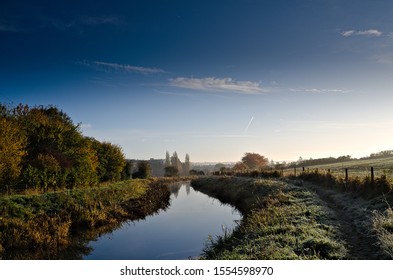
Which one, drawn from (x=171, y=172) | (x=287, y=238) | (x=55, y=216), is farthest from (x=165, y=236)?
(x=171, y=172)

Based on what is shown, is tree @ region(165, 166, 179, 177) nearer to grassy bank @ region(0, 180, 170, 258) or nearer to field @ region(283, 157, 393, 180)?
field @ region(283, 157, 393, 180)

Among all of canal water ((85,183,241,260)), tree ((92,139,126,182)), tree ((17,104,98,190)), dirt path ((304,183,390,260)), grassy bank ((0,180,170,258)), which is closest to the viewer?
dirt path ((304,183,390,260))

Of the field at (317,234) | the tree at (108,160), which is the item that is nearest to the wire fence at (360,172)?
the field at (317,234)

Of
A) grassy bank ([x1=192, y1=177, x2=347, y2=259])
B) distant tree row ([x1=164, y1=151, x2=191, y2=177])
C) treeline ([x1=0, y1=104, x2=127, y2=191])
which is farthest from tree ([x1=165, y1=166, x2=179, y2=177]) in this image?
grassy bank ([x1=192, y1=177, x2=347, y2=259])

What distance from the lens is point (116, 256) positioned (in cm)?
1391

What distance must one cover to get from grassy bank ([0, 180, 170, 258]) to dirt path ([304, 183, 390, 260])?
1122 cm

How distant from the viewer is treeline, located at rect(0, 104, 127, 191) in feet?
74.8

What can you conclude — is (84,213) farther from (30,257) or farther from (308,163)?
(308,163)

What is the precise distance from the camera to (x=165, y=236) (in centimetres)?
1755

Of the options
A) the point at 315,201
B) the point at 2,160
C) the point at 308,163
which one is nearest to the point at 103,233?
the point at 2,160

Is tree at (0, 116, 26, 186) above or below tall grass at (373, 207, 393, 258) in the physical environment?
above

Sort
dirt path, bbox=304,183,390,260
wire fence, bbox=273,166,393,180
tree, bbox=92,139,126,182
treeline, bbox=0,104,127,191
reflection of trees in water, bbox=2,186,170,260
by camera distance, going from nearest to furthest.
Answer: dirt path, bbox=304,183,390,260
reflection of trees in water, bbox=2,186,170,260
wire fence, bbox=273,166,393,180
treeline, bbox=0,104,127,191
tree, bbox=92,139,126,182

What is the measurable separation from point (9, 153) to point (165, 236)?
12.0m
